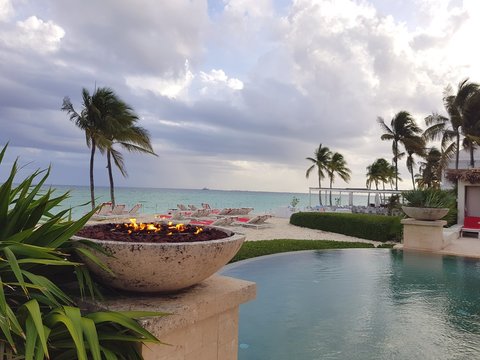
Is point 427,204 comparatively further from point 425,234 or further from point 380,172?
point 380,172

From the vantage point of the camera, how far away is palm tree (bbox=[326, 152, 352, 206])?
47219mm

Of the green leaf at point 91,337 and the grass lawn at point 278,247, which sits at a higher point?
the green leaf at point 91,337

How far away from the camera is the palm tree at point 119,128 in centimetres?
2111

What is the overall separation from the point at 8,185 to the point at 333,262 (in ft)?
32.3

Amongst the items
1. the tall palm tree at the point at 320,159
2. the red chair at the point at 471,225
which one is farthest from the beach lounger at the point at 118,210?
the tall palm tree at the point at 320,159

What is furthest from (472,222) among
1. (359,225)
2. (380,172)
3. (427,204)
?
(380,172)

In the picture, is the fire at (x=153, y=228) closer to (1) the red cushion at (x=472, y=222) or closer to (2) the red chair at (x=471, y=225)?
(2) the red chair at (x=471, y=225)

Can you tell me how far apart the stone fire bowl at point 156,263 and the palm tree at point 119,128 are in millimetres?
19344

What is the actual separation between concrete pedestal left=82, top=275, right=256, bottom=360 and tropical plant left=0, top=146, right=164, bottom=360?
0.49ft

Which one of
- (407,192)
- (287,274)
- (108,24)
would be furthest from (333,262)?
(108,24)

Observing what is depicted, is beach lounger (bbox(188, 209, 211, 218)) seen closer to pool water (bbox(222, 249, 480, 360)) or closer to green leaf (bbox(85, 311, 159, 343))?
pool water (bbox(222, 249, 480, 360))

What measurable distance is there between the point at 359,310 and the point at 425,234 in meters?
8.04

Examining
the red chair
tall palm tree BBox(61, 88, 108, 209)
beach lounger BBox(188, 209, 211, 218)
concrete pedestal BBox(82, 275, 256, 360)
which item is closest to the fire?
concrete pedestal BBox(82, 275, 256, 360)

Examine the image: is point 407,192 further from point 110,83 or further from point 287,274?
point 110,83
